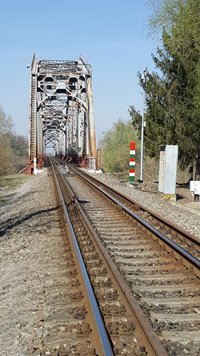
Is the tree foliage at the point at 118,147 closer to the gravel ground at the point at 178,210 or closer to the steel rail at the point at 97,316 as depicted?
the gravel ground at the point at 178,210

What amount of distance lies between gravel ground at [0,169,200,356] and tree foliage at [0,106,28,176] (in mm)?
29417

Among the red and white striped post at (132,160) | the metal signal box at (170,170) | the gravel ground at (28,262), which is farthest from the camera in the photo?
the red and white striped post at (132,160)

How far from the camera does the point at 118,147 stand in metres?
55.5

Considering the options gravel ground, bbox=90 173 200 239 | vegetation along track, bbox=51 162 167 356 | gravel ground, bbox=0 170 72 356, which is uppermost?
vegetation along track, bbox=51 162 167 356

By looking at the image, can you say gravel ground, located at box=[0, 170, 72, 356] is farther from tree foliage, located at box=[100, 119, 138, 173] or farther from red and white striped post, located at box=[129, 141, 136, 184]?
tree foliage, located at box=[100, 119, 138, 173]

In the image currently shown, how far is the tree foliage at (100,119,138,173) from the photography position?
4931 cm

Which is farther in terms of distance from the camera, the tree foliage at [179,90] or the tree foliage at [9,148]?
the tree foliage at [9,148]

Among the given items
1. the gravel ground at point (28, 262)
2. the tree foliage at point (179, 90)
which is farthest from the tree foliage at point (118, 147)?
the gravel ground at point (28, 262)

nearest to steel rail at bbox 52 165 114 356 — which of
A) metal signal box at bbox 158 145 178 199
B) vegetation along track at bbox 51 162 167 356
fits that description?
vegetation along track at bbox 51 162 167 356

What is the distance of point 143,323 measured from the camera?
13.5 feet

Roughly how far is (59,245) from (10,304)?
2858 mm

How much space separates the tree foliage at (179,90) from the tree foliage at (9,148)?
876 inches

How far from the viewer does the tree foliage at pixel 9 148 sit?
4395cm

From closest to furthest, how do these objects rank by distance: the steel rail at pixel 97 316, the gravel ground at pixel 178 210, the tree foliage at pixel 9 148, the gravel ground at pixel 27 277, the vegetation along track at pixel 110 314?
the steel rail at pixel 97 316 < the vegetation along track at pixel 110 314 < the gravel ground at pixel 27 277 < the gravel ground at pixel 178 210 < the tree foliage at pixel 9 148
